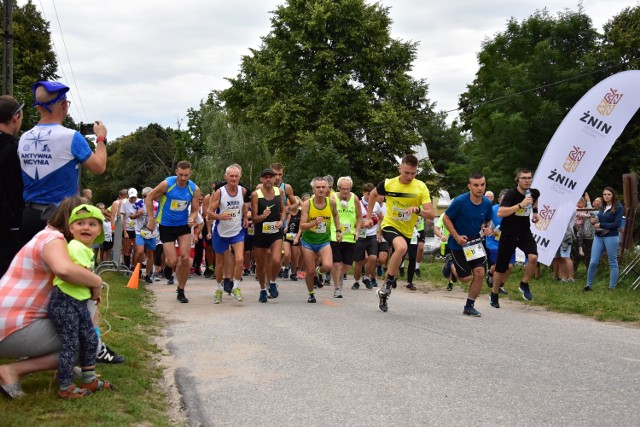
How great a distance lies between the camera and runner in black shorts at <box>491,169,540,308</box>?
11.4 meters

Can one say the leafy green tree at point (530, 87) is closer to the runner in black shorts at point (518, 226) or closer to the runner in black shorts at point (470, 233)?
the runner in black shorts at point (518, 226)

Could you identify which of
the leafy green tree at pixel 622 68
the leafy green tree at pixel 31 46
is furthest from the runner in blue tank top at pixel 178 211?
the leafy green tree at pixel 31 46

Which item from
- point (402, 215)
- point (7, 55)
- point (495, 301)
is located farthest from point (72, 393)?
point (7, 55)

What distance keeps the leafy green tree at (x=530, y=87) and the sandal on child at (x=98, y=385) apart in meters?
32.3

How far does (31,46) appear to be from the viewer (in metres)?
49.4

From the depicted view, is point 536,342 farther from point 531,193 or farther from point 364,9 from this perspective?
point 364,9

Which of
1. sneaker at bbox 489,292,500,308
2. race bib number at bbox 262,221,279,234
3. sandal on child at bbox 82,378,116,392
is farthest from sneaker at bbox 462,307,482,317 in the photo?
sandal on child at bbox 82,378,116,392

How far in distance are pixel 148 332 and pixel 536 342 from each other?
14.7 ft

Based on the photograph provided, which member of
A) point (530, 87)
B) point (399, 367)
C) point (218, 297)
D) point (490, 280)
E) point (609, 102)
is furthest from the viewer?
point (530, 87)

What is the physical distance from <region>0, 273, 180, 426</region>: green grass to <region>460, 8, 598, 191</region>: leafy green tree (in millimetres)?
30988

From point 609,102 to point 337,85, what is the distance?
26395 millimetres

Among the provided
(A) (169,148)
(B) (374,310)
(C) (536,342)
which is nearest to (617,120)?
(B) (374,310)

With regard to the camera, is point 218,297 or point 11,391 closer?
point 11,391

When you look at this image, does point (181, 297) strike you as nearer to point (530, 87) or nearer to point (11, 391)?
point (11, 391)
